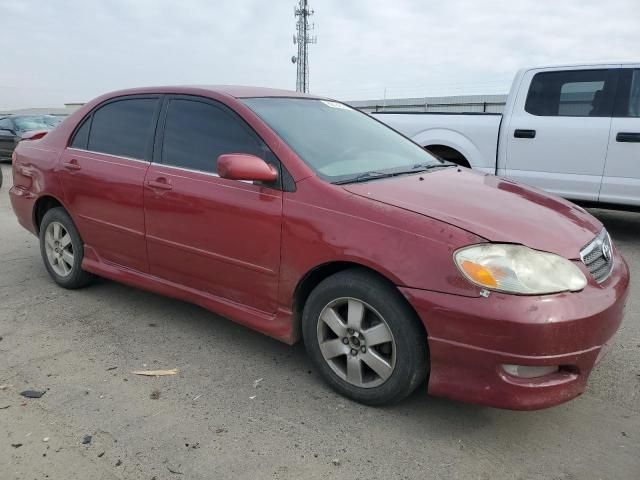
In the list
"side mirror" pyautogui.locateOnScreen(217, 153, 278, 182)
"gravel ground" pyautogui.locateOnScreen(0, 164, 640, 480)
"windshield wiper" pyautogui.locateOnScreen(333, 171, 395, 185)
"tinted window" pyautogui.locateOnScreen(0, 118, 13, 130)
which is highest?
"side mirror" pyautogui.locateOnScreen(217, 153, 278, 182)

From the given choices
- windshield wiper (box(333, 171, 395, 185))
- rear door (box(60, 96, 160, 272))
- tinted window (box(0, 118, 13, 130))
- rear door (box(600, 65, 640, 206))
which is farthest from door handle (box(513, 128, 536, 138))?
tinted window (box(0, 118, 13, 130))

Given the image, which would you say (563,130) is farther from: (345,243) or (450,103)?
(450,103)

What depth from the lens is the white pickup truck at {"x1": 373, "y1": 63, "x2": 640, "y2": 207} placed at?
5738 millimetres

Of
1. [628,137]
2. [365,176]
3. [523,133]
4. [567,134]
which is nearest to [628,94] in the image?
[628,137]

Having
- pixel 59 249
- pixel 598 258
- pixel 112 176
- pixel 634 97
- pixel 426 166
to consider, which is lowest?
pixel 59 249

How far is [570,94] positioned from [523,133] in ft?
2.12

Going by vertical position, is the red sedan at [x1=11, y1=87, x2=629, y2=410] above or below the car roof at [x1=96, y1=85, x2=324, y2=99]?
below

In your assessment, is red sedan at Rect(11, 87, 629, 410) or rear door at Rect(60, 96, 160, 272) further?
rear door at Rect(60, 96, 160, 272)

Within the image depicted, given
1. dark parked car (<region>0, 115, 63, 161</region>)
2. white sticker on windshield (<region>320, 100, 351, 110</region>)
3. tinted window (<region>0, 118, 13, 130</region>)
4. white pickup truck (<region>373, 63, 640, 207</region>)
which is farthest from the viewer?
tinted window (<region>0, 118, 13, 130</region>)

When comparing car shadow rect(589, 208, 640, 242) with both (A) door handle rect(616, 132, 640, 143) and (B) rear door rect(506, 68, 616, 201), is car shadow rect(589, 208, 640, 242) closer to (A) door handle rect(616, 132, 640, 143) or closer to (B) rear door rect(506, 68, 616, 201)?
(B) rear door rect(506, 68, 616, 201)

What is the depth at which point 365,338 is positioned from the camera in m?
2.74

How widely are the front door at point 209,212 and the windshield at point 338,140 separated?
208 millimetres

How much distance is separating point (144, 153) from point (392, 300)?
2160mm

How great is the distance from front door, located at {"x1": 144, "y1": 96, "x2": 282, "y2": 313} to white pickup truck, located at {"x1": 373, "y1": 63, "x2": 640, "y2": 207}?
3.97 metres
